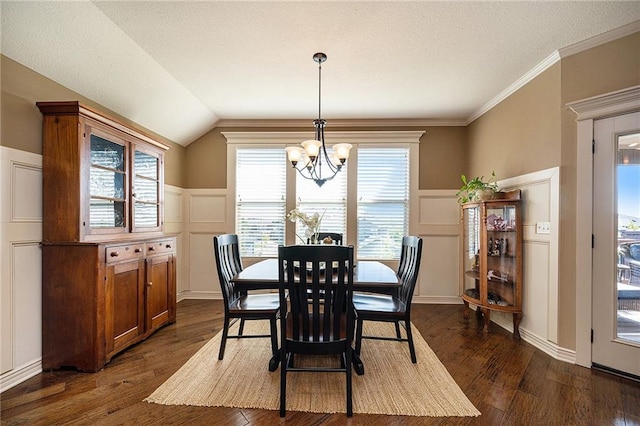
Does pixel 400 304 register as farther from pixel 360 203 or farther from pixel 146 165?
pixel 146 165

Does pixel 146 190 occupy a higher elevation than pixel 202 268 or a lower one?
higher

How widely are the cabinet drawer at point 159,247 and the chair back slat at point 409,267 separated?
2.47 metres

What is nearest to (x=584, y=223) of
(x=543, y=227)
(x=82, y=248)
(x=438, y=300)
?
(x=543, y=227)

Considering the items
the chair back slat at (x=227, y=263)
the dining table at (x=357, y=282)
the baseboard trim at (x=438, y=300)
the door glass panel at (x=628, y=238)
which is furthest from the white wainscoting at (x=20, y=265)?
the door glass panel at (x=628, y=238)

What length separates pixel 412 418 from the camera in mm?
1781

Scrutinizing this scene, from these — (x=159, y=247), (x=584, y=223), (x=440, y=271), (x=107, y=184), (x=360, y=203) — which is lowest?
(x=440, y=271)

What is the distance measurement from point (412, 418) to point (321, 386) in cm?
64

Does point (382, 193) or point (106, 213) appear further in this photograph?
point (382, 193)

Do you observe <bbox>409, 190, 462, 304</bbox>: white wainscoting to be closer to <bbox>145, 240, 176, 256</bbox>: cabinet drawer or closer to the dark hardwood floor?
the dark hardwood floor

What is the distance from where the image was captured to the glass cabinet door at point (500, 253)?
307cm

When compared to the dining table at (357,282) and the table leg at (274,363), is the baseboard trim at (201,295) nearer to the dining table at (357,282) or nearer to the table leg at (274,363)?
the dining table at (357,282)

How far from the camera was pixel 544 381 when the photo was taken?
7.23 ft

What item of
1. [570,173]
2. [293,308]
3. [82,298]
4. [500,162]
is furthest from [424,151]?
[82,298]

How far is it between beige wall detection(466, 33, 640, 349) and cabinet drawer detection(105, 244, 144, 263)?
12.6ft
